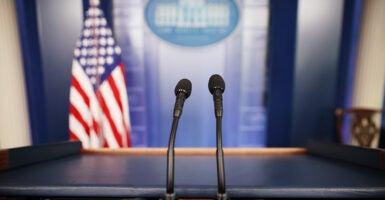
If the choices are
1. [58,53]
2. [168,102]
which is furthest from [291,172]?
[58,53]

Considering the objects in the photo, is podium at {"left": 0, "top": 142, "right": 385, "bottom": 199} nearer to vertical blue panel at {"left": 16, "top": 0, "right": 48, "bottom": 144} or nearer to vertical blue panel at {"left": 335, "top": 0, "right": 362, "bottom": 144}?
vertical blue panel at {"left": 16, "top": 0, "right": 48, "bottom": 144}

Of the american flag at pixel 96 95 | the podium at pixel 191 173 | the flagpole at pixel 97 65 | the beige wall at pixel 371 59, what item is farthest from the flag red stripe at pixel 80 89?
the beige wall at pixel 371 59

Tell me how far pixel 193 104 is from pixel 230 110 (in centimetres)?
42

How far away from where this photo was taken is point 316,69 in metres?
2.31

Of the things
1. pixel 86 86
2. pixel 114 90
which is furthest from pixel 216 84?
pixel 86 86

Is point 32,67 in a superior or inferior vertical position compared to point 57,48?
inferior

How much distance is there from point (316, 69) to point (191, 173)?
1.91m

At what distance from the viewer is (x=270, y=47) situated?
2.48 metres

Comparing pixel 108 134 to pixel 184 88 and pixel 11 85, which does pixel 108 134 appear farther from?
pixel 184 88

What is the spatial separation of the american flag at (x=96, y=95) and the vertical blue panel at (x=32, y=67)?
0.46m

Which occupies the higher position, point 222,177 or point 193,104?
point 222,177

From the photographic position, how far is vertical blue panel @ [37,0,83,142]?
225cm

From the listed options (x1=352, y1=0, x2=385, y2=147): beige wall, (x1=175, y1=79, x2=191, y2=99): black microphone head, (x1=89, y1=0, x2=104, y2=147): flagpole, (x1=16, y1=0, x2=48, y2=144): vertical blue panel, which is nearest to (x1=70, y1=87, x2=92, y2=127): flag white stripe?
(x1=89, y1=0, x2=104, y2=147): flagpole

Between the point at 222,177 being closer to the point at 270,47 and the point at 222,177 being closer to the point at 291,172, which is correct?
the point at 291,172
